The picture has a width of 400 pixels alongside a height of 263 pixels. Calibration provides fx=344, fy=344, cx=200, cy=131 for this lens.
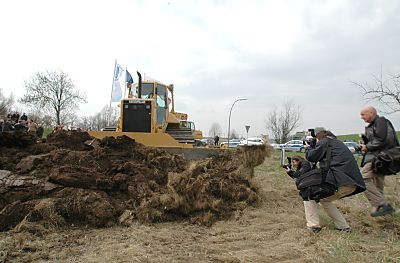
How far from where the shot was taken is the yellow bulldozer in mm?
7570

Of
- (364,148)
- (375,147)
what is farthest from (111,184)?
(375,147)

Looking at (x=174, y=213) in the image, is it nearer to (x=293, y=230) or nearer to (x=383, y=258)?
(x=293, y=230)

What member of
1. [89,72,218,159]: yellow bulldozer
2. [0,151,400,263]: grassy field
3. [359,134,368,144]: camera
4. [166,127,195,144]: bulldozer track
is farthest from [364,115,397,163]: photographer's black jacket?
[166,127,195,144]: bulldozer track

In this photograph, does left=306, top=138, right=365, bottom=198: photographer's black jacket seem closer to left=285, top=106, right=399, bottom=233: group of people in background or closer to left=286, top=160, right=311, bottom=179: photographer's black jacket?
left=285, top=106, right=399, bottom=233: group of people in background

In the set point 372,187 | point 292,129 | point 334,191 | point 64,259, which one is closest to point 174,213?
point 64,259

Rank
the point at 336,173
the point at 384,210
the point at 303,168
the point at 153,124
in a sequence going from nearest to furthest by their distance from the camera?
the point at 336,173 → the point at 384,210 → the point at 303,168 → the point at 153,124

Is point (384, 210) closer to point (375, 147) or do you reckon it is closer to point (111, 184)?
point (375, 147)

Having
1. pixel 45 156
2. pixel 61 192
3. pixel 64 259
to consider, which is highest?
pixel 45 156

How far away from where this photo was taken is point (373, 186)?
16.3ft

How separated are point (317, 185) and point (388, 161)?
3.55ft

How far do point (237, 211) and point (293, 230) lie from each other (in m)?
1.28

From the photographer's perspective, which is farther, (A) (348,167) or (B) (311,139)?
(B) (311,139)

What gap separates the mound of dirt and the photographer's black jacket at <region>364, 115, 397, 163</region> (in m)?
2.33

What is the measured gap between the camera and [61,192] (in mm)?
5297
